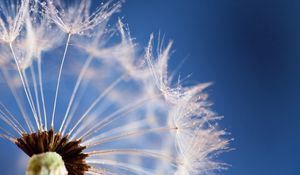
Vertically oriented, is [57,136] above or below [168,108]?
below

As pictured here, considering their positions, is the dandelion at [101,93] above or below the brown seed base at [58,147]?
above

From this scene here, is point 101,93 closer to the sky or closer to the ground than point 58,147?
closer to the sky

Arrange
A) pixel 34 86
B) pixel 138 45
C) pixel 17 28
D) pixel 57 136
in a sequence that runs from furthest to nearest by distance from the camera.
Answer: pixel 138 45
pixel 34 86
pixel 17 28
pixel 57 136

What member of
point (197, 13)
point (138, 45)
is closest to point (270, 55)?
point (197, 13)

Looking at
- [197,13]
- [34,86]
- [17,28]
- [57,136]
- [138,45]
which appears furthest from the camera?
[197,13]

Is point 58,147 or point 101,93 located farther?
point 101,93

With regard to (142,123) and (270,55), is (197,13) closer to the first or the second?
(270,55)
